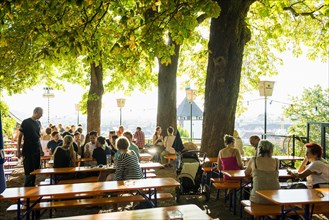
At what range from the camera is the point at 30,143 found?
8781mm

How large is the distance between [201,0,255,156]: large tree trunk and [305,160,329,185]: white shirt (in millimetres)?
3902

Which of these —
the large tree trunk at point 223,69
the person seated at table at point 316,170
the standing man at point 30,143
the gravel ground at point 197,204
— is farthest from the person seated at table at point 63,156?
the person seated at table at point 316,170

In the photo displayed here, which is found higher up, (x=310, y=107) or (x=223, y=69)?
(x=223, y=69)

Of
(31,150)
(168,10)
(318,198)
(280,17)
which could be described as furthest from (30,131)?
(280,17)

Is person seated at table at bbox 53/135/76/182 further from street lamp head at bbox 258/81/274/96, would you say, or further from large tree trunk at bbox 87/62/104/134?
large tree trunk at bbox 87/62/104/134

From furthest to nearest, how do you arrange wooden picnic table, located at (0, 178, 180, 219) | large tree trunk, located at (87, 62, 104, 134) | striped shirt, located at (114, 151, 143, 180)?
large tree trunk, located at (87, 62, 104, 134)
striped shirt, located at (114, 151, 143, 180)
wooden picnic table, located at (0, 178, 180, 219)

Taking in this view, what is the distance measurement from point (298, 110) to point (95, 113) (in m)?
15.0

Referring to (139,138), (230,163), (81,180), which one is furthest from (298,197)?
(139,138)

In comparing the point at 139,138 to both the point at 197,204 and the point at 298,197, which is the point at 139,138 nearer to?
the point at 197,204

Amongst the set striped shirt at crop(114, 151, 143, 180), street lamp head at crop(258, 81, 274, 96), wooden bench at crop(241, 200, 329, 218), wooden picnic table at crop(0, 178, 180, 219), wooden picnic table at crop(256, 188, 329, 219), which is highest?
street lamp head at crop(258, 81, 274, 96)

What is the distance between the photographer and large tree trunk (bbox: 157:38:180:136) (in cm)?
1547

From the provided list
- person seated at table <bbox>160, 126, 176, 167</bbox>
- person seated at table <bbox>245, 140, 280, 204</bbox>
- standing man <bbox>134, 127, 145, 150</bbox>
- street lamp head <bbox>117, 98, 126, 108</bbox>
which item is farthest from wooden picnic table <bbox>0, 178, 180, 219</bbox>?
street lamp head <bbox>117, 98, 126, 108</bbox>

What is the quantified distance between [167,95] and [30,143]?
25.0 feet

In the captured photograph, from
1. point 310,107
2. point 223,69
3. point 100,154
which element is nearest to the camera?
point 100,154
